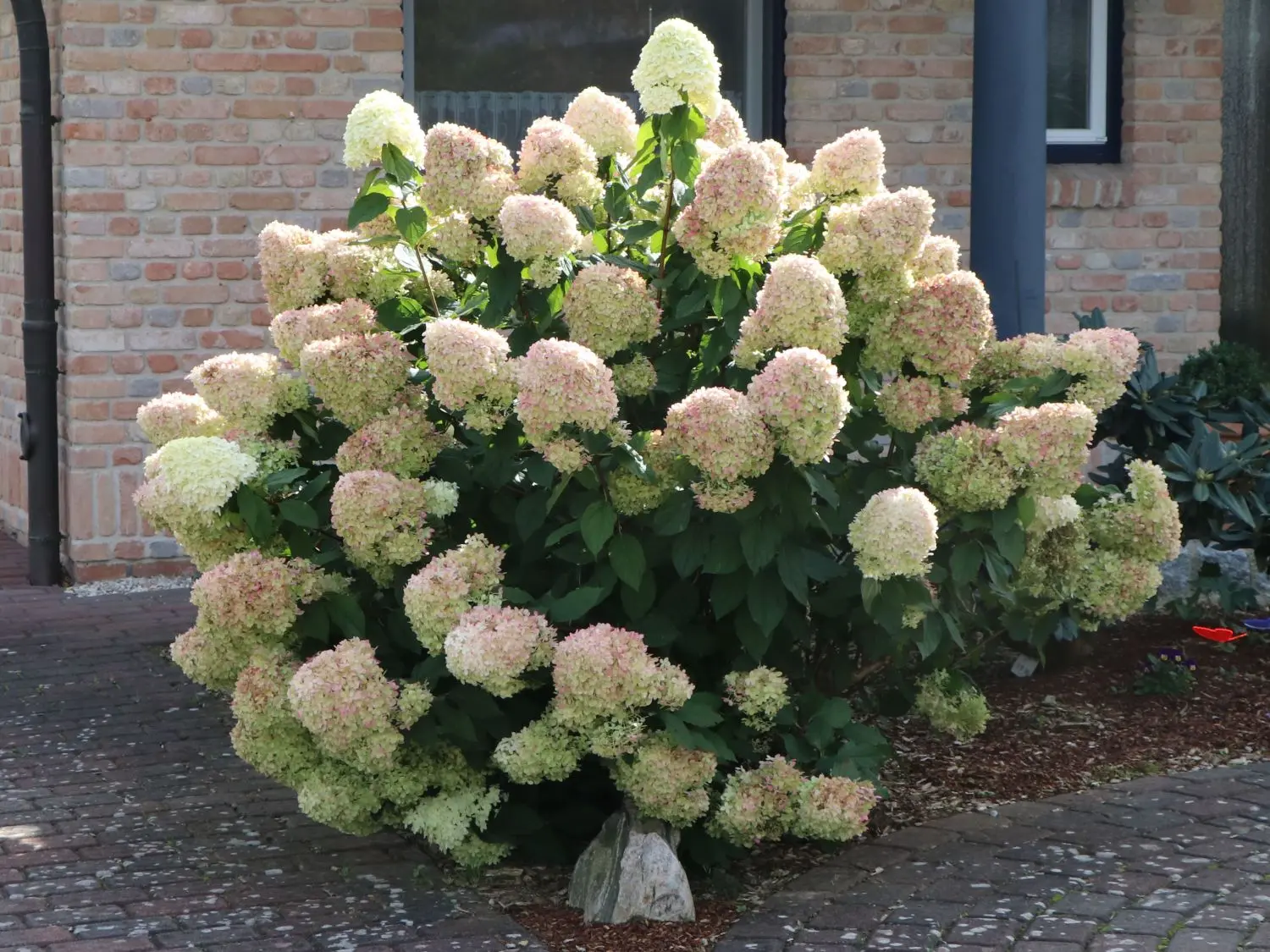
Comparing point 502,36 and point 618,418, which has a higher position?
point 502,36

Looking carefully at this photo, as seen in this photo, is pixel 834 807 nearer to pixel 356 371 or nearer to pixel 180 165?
pixel 356 371

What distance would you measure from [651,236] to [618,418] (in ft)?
1.48

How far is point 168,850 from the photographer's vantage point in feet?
15.4

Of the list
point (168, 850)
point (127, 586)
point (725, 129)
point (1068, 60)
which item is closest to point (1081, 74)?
point (1068, 60)

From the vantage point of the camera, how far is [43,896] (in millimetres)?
4359

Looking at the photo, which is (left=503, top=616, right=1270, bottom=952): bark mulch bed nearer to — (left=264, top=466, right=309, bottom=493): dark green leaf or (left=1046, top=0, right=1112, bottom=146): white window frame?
(left=264, top=466, right=309, bottom=493): dark green leaf

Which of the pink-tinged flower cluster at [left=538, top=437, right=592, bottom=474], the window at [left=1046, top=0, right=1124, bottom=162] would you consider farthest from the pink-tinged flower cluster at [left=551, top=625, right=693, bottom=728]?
the window at [left=1046, top=0, right=1124, bottom=162]

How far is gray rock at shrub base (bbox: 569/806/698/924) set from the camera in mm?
4184

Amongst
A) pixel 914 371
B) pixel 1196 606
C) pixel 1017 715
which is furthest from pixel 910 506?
pixel 1196 606

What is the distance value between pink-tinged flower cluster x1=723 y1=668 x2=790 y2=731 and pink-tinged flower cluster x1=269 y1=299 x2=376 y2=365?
1204 millimetres

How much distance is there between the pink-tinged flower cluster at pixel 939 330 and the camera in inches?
164

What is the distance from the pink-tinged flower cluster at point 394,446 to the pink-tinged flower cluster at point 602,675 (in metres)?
0.60

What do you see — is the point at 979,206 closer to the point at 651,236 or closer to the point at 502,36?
the point at 651,236

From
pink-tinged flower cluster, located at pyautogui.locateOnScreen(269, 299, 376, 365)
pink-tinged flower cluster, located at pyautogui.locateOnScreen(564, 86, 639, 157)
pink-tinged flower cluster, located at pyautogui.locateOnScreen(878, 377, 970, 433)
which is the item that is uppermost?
pink-tinged flower cluster, located at pyautogui.locateOnScreen(564, 86, 639, 157)
